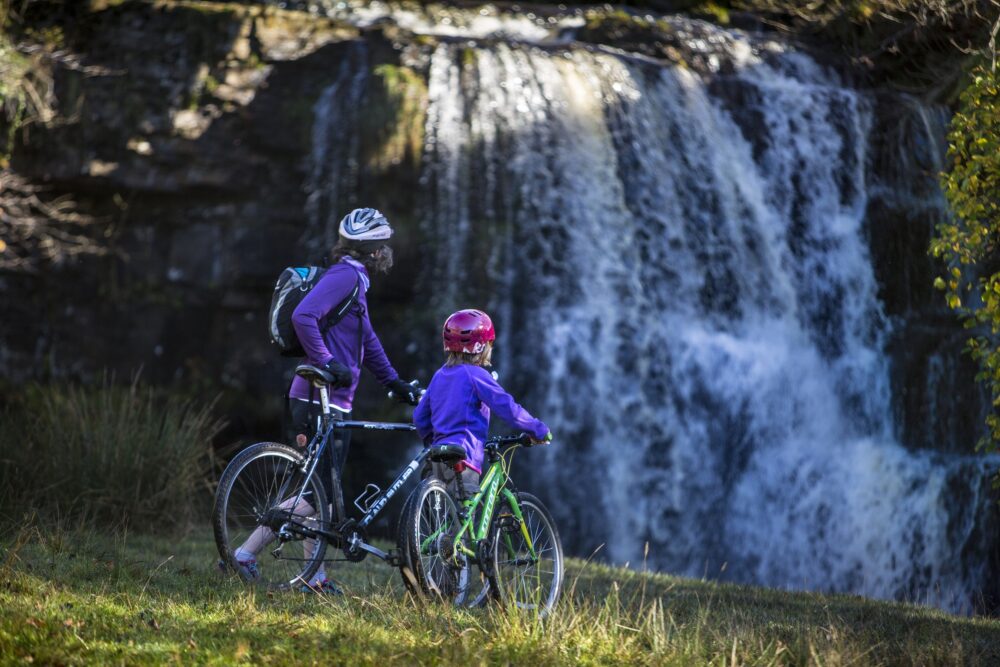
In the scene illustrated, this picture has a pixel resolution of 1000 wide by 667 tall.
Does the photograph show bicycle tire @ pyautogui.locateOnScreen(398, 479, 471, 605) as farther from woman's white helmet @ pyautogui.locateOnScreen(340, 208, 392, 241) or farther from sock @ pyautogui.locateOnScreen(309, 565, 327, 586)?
woman's white helmet @ pyautogui.locateOnScreen(340, 208, 392, 241)

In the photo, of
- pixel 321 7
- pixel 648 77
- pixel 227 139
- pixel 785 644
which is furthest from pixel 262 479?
pixel 321 7

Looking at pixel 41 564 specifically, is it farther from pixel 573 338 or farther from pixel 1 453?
pixel 573 338

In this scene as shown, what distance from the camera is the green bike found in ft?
17.1

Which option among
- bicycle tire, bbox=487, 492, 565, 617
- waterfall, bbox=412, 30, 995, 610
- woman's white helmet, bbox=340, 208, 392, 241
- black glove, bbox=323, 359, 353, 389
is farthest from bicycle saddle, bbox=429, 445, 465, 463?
waterfall, bbox=412, 30, 995, 610

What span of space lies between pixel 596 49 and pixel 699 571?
576 centimetres

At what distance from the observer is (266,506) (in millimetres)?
5820

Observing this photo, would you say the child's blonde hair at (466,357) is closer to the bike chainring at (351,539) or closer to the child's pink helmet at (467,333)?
the child's pink helmet at (467,333)

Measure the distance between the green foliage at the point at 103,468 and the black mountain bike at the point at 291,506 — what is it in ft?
8.35

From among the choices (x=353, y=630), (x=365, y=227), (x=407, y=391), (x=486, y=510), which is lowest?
(x=353, y=630)

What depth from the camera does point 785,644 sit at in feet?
17.2

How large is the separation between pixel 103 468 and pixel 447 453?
3.84 metres

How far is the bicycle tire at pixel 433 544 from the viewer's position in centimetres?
519

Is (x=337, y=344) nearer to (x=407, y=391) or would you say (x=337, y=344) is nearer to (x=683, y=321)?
(x=407, y=391)

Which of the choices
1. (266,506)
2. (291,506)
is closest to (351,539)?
(291,506)
